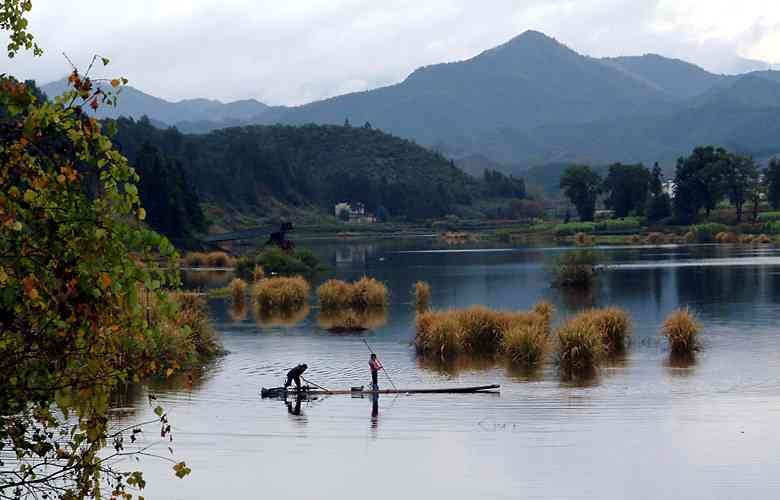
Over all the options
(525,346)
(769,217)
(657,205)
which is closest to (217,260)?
(525,346)

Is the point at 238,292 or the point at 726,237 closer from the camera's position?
the point at 238,292

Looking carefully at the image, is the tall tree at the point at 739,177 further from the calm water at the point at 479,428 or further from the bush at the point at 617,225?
the calm water at the point at 479,428

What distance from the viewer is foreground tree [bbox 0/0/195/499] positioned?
8438 millimetres

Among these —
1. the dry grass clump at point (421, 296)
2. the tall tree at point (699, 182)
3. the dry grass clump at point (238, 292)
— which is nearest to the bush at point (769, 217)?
the tall tree at point (699, 182)

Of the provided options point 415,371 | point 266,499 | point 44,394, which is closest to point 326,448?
point 266,499

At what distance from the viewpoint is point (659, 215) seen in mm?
187000

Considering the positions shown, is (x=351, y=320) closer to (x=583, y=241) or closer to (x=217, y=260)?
(x=217, y=260)

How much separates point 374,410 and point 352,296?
108 ft

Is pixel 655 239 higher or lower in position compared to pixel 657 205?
lower

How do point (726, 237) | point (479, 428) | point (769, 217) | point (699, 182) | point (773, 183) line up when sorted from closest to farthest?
point (479, 428) < point (726, 237) < point (769, 217) < point (773, 183) < point (699, 182)

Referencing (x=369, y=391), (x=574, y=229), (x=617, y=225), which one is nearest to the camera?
(x=369, y=391)

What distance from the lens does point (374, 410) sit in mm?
30547

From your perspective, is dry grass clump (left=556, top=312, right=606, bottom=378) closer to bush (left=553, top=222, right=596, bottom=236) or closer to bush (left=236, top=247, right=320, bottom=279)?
bush (left=236, top=247, right=320, bottom=279)

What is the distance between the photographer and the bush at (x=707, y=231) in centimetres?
15912
